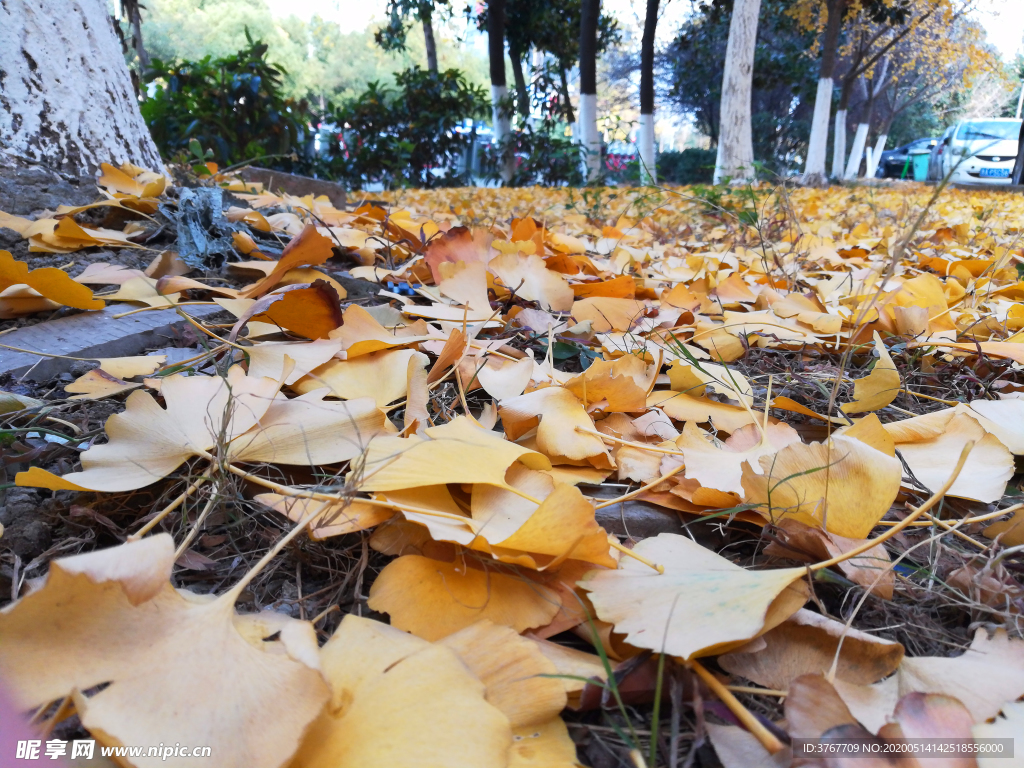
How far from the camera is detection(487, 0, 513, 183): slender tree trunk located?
7.52 meters

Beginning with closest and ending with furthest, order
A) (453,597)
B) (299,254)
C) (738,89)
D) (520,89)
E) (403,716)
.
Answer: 1. (403,716)
2. (453,597)
3. (299,254)
4. (738,89)
5. (520,89)

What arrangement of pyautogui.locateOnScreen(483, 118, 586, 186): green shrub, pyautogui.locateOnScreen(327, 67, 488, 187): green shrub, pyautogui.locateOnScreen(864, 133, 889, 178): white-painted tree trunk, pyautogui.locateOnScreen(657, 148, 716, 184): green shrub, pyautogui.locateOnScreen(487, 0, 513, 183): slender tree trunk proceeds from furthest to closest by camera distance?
pyautogui.locateOnScreen(864, 133, 889, 178): white-painted tree trunk
pyautogui.locateOnScreen(657, 148, 716, 184): green shrub
pyautogui.locateOnScreen(487, 0, 513, 183): slender tree trunk
pyautogui.locateOnScreen(483, 118, 586, 186): green shrub
pyautogui.locateOnScreen(327, 67, 488, 187): green shrub

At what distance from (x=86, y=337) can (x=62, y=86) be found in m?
1.03

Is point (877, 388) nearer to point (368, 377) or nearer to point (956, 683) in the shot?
point (956, 683)

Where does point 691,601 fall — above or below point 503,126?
below

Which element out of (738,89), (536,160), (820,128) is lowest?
(536,160)

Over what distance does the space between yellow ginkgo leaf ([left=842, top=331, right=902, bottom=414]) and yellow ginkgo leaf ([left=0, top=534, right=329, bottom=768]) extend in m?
0.63

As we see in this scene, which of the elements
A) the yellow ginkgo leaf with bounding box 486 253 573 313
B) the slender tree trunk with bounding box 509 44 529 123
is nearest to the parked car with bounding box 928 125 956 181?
the yellow ginkgo leaf with bounding box 486 253 573 313

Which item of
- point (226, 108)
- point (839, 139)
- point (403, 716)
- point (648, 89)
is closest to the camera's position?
point (403, 716)

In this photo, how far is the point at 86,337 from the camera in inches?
34.1

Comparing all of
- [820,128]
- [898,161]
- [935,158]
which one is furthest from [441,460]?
[898,161]

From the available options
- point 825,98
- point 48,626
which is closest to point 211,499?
point 48,626

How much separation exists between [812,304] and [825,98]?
28.6 feet

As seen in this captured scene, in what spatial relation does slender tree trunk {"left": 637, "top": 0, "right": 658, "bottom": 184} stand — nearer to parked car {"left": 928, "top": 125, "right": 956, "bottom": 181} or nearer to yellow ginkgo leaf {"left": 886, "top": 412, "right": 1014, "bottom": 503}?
parked car {"left": 928, "top": 125, "right": 956, "bottom": 181}
